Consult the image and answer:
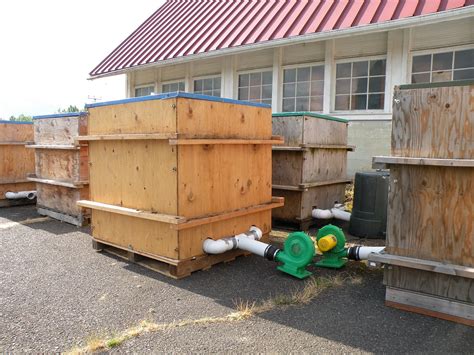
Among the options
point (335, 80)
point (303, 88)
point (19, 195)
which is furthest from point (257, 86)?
point (19, 195)

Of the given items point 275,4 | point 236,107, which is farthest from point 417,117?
point 275,4

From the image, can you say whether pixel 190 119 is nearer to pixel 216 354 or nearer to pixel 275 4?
pixel 216 354

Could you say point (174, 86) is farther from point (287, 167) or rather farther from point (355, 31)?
point (287, 167)

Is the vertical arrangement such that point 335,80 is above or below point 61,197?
above

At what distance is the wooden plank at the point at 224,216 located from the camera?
4.29 m

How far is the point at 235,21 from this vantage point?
11.5 meters

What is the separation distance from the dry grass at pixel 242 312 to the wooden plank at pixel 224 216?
103 cm

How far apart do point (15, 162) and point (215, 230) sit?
652 centimetres

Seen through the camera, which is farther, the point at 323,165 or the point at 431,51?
the point at 431,51

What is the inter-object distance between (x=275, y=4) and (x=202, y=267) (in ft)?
29.6

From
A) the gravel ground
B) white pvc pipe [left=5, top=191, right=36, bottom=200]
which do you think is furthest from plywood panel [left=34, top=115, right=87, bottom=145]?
the gravel ground

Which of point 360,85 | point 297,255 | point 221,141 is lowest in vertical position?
point 297,255

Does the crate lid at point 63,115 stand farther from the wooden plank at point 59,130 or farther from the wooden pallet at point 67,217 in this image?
the wooden pallet at point 67,217

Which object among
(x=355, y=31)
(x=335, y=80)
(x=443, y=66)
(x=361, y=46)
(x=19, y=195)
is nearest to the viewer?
(x=355, y=31)
